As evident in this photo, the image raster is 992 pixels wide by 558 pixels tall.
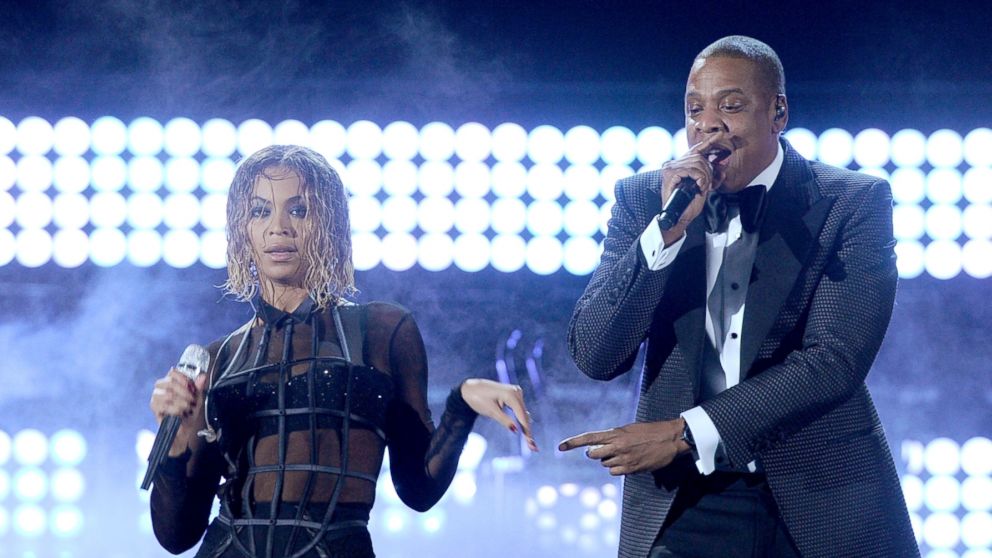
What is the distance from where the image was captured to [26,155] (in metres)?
4.72

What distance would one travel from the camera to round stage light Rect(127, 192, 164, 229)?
4.73 m

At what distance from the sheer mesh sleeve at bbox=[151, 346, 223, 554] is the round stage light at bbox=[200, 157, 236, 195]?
2772 mm

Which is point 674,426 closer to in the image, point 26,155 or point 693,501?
point 693,501

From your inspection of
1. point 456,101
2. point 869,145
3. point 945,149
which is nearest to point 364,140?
point 456,101

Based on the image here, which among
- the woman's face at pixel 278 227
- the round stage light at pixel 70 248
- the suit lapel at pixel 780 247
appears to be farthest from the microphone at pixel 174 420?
the round stage light at pixel 70 248

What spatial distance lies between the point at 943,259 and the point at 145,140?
3.12 m

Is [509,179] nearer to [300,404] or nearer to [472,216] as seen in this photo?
[472,216]

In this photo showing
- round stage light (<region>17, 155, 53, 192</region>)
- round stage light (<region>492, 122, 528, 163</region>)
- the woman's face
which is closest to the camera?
the woman's face

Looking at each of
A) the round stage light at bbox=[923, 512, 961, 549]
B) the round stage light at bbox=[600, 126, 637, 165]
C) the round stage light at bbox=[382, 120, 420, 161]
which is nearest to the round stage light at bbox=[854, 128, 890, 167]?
the round stage light at bbox=[600, 126, 637, 165]

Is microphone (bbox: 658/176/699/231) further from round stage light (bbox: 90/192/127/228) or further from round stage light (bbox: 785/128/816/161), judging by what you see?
round stage light (bbox: 90/192/127/228)

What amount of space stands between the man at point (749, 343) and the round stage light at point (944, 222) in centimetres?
278

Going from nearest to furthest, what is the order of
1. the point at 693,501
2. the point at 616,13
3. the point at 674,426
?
the point at 674,426, the point at 693,501, the point at 616,13

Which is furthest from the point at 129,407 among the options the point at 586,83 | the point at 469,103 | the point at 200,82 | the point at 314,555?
the point at 314,555

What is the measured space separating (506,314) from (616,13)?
47.1 inches
